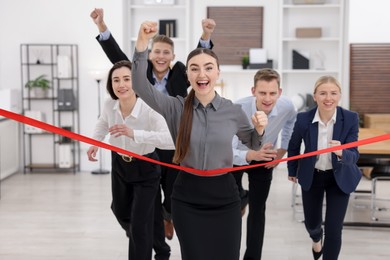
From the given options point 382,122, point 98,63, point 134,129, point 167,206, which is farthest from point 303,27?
point 134,129

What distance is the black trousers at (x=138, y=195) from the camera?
3.62 meters

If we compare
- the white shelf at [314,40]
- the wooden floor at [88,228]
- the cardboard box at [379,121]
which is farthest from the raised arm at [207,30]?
the white shelf at [314,40]

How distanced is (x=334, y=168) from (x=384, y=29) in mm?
5302

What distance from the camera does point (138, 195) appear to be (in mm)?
3629

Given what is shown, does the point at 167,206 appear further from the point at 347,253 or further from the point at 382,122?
the point at 382,122

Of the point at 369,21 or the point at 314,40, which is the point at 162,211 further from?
the point at 369,21

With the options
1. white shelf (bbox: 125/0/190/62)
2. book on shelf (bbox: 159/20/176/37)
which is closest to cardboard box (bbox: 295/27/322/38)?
white shelf (bbox: 125/0/190/62)

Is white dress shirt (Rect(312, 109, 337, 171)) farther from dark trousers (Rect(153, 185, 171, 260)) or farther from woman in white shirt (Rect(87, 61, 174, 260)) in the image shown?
dark trousers (Rect(153, 185, 171, 260))

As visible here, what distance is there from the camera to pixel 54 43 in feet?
27.5

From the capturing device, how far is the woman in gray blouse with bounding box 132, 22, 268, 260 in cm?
275

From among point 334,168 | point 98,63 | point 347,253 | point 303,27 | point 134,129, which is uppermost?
point 303,27

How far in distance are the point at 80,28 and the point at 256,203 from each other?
521 cm

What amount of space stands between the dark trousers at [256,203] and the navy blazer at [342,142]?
224 mm

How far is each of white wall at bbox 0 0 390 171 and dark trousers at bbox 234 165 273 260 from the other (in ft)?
16.0
